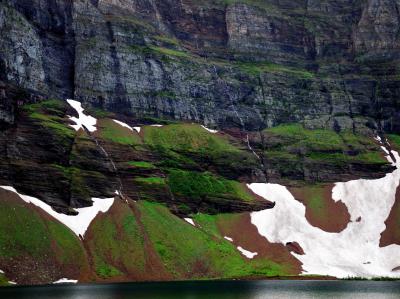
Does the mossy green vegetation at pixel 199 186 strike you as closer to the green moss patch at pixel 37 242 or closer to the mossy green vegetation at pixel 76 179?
the mossy green vegetation at pixel 76 179

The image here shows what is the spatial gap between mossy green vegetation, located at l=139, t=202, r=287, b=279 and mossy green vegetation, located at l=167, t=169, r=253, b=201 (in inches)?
702

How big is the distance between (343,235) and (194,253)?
49.5 m

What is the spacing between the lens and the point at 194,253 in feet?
511

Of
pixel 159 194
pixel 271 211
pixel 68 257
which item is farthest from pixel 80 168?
pixel 271 211

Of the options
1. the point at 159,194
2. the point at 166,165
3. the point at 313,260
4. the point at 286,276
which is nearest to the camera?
the point at 286,276

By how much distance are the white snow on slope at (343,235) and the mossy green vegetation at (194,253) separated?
14840 mm

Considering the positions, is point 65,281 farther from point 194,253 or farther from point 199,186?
point 199,186

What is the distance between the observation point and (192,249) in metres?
157

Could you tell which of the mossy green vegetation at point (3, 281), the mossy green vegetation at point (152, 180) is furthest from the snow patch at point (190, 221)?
the mossy green vegetation at point (3, 281)

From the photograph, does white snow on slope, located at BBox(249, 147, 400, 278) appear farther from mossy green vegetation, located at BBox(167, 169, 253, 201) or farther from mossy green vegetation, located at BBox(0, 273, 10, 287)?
mossy green vegetation, located at BBox(0, 273, 10, 287)

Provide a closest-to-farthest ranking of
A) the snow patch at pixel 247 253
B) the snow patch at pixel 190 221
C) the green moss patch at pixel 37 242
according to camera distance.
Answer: the green moss patch at pixel 37 242
the snow patch at pixel 247 253
the snow patch at pixel 190 221

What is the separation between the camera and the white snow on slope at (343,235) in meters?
163

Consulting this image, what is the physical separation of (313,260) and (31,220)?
250ft

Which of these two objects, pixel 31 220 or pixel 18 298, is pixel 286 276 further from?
pixel 18 298
